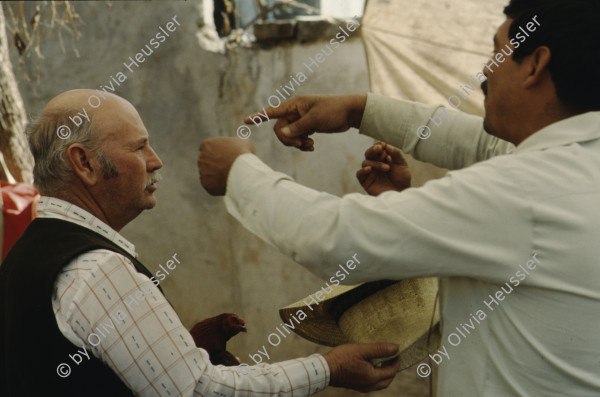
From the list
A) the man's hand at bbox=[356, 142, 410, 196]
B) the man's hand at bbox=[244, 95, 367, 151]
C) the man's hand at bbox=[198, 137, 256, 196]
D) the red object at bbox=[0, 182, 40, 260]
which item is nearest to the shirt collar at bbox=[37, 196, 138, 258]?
the man's hand at bbox=[198, 137, 256, 196]

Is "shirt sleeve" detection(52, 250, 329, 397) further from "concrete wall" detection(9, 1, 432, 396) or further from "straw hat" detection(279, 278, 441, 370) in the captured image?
"concrete wall" detection(9, 1, 432, 396)

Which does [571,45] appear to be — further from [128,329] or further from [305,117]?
[128,329]

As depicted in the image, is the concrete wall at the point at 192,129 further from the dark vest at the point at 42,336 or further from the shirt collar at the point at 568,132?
the shirt collar at the point at 568,132

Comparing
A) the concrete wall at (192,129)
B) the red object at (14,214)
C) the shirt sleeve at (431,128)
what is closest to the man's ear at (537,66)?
the shirt sleeve at (431,128)

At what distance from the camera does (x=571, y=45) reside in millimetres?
1380

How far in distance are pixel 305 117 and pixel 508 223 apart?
2.95 feet

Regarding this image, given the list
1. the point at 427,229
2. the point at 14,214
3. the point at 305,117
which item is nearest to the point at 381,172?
the point at 305,117

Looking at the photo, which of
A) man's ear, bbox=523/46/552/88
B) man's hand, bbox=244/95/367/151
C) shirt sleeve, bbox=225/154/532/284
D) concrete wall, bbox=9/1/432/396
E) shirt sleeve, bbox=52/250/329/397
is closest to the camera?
shirt sleeve, bbox=225/154/532/284

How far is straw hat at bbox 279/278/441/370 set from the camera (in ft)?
5.87

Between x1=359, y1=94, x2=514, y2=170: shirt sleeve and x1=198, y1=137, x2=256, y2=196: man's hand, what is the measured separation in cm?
75

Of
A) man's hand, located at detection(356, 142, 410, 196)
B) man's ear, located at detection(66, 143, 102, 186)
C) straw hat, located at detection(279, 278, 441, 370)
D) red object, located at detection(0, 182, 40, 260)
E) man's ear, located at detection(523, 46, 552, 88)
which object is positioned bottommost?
red object, located at detection(0, 182, 40, 260)

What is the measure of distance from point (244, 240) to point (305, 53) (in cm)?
155

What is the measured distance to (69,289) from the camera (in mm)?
1545

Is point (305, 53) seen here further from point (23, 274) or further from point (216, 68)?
point (23, 274)
